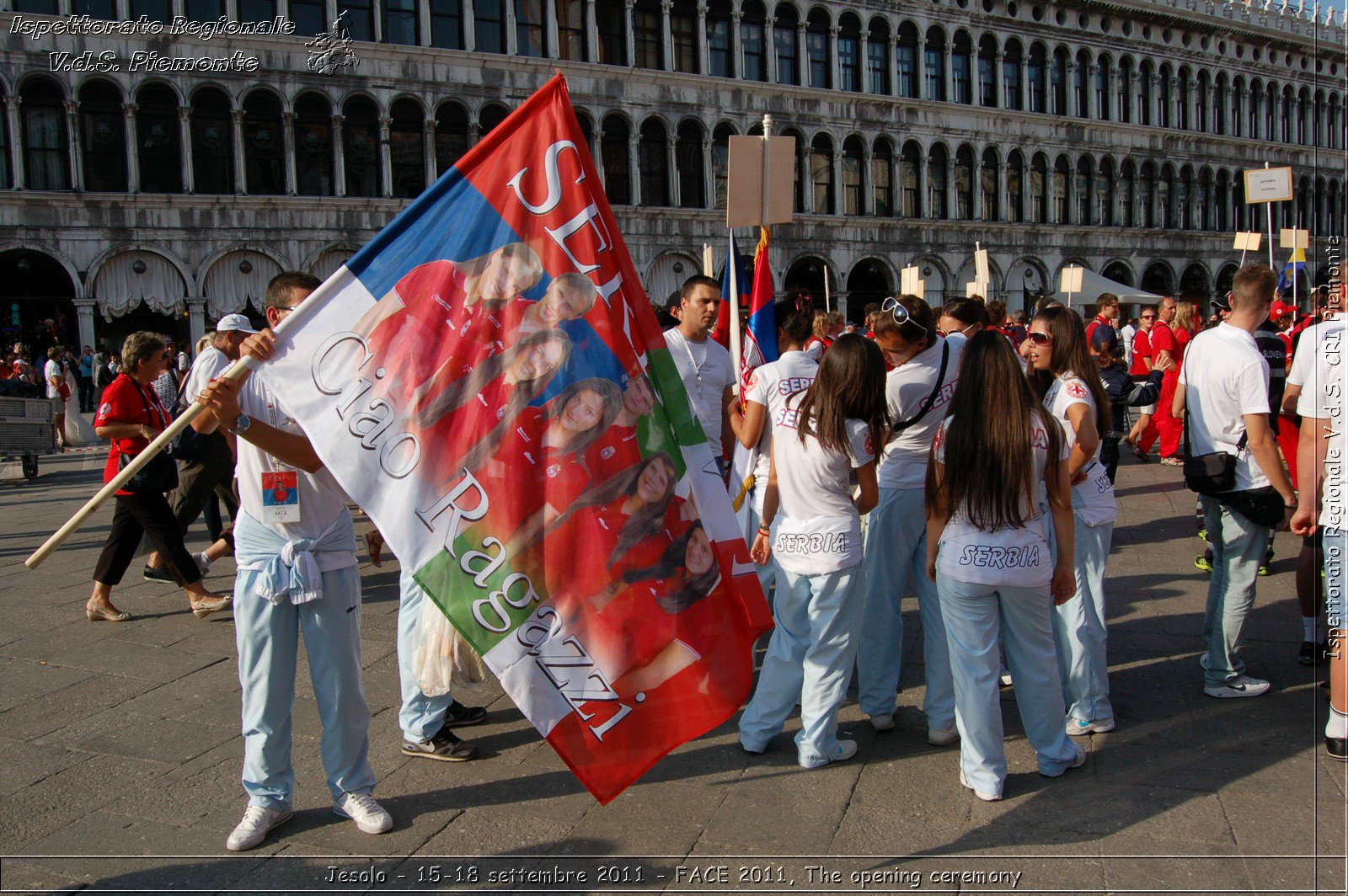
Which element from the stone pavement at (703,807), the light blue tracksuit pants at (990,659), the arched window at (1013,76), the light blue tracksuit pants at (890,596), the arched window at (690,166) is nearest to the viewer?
the stone pavement at (703,807)

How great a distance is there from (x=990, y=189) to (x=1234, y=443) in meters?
34.3

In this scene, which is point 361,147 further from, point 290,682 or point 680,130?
point 290,682

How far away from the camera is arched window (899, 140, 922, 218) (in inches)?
1339

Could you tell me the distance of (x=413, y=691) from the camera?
13.4 feet

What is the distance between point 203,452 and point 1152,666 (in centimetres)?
A: 618

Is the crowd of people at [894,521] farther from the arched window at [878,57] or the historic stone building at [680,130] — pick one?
the arched window at [878,57]

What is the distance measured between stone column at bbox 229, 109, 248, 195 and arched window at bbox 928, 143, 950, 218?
73.4 ft

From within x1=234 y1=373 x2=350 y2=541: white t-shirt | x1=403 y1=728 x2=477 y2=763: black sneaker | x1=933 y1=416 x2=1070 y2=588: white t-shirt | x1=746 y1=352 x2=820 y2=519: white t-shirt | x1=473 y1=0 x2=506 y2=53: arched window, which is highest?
x1=473 y1=0 x2=506 y2=53: arched window

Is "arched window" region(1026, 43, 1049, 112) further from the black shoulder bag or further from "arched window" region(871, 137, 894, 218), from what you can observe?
the black shoulder bag

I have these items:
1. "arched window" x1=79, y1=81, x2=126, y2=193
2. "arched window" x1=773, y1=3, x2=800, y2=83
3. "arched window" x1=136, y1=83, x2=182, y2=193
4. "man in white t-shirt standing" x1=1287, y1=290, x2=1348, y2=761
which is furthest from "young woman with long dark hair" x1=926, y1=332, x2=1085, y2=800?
"arched window" x1=773, y1=3, x2=800, y2=83

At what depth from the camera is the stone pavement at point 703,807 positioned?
3.12 m

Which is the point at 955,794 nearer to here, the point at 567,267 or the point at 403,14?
the point at 567,267

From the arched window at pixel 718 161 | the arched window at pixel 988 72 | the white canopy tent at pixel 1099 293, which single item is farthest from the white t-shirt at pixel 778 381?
the arched window at pixel 988 72

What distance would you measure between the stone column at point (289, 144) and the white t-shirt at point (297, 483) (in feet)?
79.0
